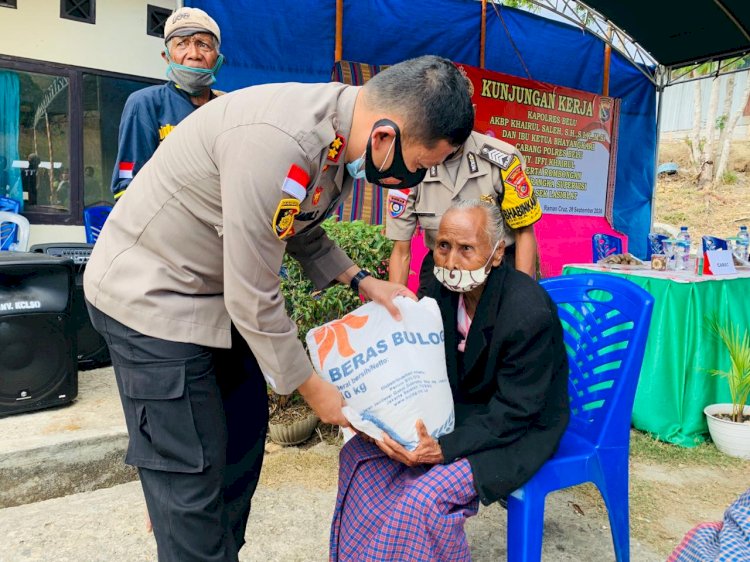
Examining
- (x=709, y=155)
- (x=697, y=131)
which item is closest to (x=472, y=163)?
(x=709, y=155)

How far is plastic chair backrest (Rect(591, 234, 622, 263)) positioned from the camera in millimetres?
5062

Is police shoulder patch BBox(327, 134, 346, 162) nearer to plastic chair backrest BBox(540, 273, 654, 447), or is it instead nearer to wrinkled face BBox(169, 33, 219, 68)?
plastic chair backrest BBox(540, 273, 654, 447)

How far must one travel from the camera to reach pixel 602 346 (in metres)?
2.08

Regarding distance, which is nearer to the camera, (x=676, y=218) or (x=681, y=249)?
(x=681, y=249)

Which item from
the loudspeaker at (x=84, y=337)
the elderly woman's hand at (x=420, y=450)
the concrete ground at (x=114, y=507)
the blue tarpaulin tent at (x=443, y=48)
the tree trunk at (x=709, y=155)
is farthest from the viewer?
the tree trunk at (x=709, y=155)

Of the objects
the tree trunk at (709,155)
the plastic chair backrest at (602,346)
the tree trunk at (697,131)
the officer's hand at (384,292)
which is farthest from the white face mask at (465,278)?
the tree trunk at (697,131)

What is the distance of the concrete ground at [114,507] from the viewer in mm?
2303

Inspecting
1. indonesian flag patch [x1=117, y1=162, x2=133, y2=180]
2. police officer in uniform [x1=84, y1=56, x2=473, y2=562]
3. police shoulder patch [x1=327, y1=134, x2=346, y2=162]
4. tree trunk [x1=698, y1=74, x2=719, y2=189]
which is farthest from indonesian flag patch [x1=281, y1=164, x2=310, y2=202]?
tree trunk [x1=698, y1=74, x2=719, y2=189]

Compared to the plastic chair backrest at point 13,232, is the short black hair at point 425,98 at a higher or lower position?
higher

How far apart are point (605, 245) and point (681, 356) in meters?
1.85

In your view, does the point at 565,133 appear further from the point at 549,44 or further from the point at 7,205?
the point at 7,205

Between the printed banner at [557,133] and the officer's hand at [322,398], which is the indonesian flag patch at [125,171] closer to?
the officer's hand at [322,398]

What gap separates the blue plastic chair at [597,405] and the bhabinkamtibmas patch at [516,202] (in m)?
0.56

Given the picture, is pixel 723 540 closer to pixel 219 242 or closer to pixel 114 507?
pixel 219 242
